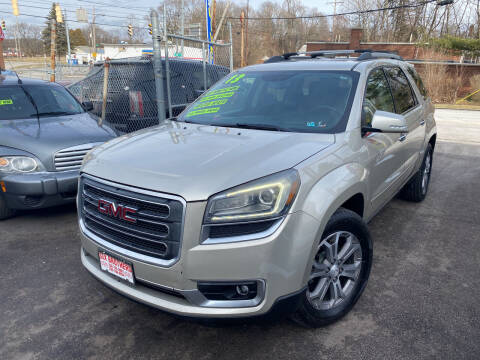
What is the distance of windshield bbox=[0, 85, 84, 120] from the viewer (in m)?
5.20

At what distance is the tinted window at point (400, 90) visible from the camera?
3838 millimetres

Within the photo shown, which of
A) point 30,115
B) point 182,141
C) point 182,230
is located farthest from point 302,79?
point 30,115

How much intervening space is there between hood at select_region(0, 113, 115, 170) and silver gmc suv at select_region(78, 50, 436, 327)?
1756mm

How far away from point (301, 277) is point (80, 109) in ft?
16.2

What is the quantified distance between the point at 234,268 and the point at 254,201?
1.24ft

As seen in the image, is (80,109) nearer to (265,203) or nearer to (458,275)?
(265,203)

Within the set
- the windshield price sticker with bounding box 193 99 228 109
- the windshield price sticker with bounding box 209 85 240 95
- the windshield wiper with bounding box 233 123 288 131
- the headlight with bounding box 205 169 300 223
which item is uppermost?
the windshield price sticker with bounding box 209 85 240 95

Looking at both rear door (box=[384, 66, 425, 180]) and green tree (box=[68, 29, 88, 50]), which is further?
green tree (box=[68, 29, 88, 50])

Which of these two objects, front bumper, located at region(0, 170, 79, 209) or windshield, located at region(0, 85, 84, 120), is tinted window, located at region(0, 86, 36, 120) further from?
front bumper, located at region(0, 170, 79, 209)

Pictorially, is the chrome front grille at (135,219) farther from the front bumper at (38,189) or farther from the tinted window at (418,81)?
the tinted window at (418,81)

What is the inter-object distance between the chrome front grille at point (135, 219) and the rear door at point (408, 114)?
258 centimetres

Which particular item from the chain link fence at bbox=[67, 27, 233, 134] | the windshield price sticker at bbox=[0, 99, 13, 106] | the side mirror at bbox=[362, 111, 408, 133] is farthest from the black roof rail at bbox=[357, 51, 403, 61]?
the windshield price sticker at bbox=[0, 99, 13, 106]

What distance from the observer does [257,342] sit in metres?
2.50

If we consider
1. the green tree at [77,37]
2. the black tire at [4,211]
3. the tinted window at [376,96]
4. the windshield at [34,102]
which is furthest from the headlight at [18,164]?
the green tree at [77,37]
